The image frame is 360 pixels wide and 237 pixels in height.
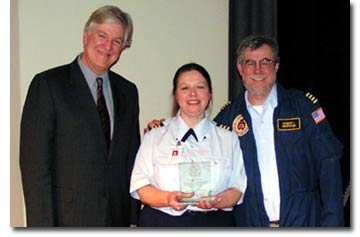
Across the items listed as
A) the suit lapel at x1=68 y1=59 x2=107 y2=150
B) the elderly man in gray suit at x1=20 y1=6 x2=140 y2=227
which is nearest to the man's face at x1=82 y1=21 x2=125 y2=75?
the elderly man in gray suit at x1=20 y1=6 x2=140 y2=227

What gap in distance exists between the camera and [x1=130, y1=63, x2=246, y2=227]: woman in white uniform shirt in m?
2.00

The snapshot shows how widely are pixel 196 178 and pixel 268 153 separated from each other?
1.64ft

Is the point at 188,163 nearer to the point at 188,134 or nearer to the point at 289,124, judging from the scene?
the point at 188,134

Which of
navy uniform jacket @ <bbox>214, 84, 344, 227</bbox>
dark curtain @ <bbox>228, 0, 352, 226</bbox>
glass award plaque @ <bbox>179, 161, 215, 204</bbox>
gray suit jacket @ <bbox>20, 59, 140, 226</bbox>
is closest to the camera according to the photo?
glass award plaque @ <bbox>179, 161, 215, 204</bbox>

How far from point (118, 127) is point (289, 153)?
918 mm

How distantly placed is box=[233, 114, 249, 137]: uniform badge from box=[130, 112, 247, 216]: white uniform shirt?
0.11 meters

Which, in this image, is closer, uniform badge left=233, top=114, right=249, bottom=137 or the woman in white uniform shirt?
the woman in white uniform shirt

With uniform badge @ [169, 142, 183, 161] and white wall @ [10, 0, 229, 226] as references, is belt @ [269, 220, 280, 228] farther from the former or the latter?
white wall @ [10, 0, 229, 226]

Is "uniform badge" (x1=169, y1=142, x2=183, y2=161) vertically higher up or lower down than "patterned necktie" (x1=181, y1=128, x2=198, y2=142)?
lower down

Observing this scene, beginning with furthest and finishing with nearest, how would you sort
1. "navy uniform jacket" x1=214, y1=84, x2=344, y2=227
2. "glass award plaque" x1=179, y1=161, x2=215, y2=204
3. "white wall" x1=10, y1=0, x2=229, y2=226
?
1. "white wall" x1=10, y1=0, x2=229, y2=226
2. "navy uniform jacket" x1=214, y1=84, x2=344, y2=227
3. "glass award plaque" x1=179, y1=161, x2=215, y2=204

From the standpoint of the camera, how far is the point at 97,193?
2201 millimetres

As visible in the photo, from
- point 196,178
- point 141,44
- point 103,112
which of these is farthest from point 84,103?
point 141,44

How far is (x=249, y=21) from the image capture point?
9.46 ft

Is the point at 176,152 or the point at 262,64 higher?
the point at 262,64
